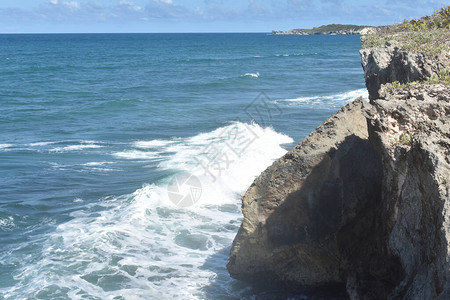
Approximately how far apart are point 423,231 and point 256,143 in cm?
1570

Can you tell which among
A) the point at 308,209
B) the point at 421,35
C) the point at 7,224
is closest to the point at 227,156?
the point at 7,224

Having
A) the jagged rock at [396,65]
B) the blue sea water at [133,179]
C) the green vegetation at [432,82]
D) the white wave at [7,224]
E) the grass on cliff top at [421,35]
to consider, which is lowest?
the white wave at [7,224]

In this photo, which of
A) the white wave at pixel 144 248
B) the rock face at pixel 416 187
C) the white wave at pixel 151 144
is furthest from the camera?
the white wave at pixel 151 144

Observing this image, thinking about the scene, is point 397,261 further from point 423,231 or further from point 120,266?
point 120,266

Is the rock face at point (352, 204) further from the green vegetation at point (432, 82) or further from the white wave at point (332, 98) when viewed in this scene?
the white wave at point (332, 98)

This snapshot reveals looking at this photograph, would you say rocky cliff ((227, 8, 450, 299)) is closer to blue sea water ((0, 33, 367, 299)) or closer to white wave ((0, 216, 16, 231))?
blue sea water ((0, 33, 367, 299))

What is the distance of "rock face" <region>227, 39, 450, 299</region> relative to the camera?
737cm

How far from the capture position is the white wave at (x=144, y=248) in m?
10.6

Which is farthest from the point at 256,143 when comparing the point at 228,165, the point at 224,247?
the point at 224,247
